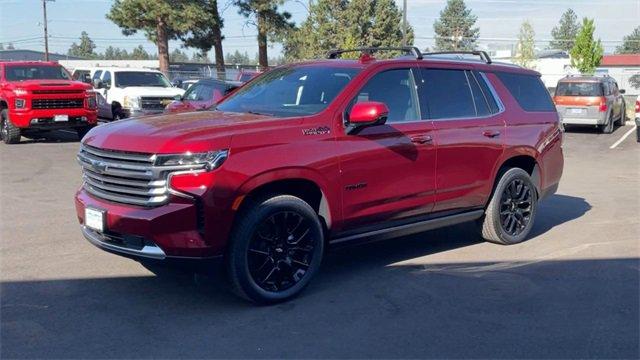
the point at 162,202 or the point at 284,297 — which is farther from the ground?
the point at 162,202

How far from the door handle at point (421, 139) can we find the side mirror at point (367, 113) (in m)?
0.60

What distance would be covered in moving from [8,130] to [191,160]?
43.3 feet

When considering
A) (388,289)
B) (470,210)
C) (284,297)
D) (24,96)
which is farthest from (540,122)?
(24,96)

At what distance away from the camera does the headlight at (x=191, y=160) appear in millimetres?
4668

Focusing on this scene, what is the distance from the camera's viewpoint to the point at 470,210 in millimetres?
6734

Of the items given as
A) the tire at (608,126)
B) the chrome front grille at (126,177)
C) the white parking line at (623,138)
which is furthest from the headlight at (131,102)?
the tire at (608,126)

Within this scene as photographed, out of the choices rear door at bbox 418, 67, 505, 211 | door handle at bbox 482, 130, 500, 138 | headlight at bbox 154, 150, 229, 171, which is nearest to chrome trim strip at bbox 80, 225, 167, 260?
headlight at bbox 154, 150, 229, 171

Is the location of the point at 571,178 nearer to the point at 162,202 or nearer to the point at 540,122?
the point at 540,122

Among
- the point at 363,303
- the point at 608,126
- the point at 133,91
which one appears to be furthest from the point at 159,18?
the point at 363,303

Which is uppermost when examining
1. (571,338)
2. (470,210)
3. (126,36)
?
(126,36)

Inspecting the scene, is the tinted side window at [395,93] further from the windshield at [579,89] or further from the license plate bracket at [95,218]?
the windshield at [579,89]

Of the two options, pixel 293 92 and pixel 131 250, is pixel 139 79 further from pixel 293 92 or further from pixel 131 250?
pixel 131 250

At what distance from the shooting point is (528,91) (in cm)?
758

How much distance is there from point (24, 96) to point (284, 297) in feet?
41.9
